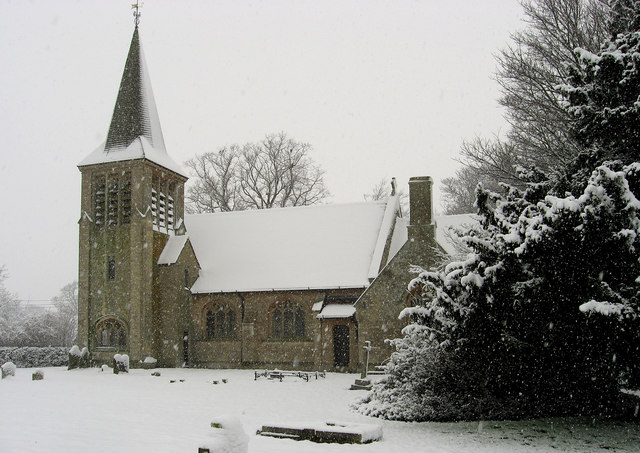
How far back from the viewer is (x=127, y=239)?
33.8m

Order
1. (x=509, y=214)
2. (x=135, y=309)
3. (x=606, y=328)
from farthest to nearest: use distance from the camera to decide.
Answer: (x=135, y=309)
(x=509, y=214)
(x=606, y=328)

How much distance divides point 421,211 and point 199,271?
46.3 feet

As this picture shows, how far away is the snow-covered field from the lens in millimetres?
12578

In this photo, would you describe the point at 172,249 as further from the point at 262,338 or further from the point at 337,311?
the point at 337,311

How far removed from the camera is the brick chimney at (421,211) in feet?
94.0

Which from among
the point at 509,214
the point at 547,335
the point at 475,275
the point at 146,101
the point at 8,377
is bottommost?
the point at 8,377

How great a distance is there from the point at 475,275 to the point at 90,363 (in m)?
26.1

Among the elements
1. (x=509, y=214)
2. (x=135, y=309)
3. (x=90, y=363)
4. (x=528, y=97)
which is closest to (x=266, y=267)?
(x=135, y=309)

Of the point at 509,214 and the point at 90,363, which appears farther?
the point at 90,363

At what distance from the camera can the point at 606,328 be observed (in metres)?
12.0

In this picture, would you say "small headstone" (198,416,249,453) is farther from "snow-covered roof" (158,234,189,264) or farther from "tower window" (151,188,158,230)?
"tower window" (151,188,158,230)

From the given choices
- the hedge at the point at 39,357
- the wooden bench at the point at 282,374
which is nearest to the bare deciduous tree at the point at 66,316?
the hedge at the point at 39,357

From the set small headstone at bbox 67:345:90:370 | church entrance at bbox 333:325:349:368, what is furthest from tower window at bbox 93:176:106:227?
church entrance at bbox 333:325:349:368

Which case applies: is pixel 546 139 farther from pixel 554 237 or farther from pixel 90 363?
pixel 90 363
